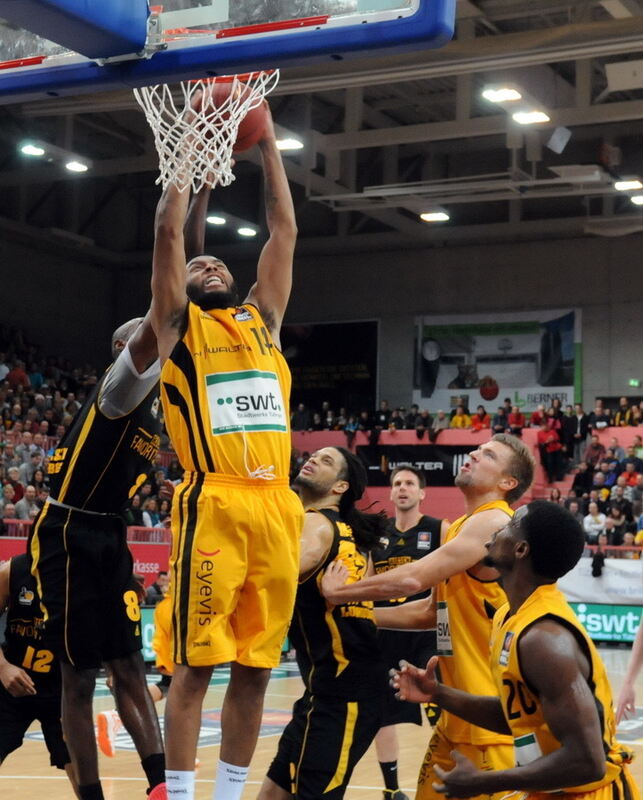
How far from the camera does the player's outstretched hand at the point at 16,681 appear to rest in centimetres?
568

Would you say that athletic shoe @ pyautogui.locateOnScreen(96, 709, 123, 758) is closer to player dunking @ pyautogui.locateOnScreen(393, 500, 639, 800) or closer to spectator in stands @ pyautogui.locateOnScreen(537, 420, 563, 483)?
player dunking @ pyautogui.locateOnScreen(393, 500, 639, 800)

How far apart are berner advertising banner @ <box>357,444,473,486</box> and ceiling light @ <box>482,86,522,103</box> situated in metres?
8.13

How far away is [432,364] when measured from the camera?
107ft

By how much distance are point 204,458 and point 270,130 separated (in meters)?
1.52

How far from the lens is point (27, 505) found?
18766 mm

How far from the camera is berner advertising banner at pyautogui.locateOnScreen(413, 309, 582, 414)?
31078 mm

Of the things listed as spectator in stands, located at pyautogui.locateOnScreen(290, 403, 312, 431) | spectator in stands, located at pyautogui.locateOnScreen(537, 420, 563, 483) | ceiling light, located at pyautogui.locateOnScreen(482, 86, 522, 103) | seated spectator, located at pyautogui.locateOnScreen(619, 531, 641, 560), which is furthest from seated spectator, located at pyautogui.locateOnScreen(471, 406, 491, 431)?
ceiling light, located at pyautogui.locateOnScreen(482, 86, 522, 103)

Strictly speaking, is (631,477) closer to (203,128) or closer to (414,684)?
(203,128)

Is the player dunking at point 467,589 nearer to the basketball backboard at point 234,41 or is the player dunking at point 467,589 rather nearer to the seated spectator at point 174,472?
the basketball backboard at point 234,41

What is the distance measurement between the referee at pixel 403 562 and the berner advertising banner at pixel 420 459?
18052 millimetres

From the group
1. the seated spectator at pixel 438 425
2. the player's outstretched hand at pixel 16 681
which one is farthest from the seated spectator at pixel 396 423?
the player's outstretched hand at pixel 16 681

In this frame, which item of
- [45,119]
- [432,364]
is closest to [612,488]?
[432,364]

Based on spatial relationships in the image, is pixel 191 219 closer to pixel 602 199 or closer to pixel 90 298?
pixel 602 199

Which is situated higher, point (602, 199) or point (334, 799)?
point (602, 199)
